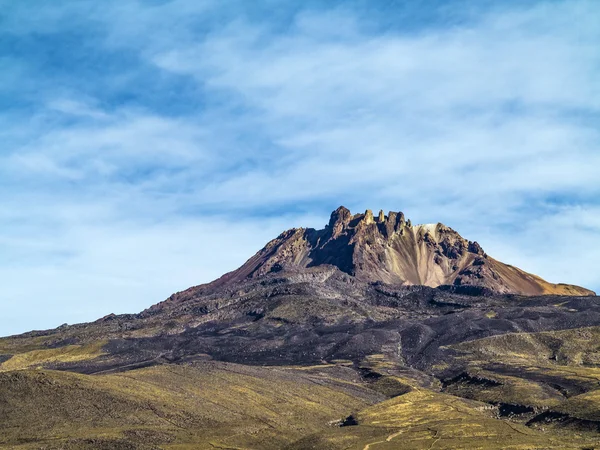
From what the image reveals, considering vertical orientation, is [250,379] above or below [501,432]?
above

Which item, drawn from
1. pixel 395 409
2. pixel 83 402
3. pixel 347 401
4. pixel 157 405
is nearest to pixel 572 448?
pixel 395 409

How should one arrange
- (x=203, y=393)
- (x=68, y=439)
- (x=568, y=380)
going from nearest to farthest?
(x=68, y=439), (x=203, y=393), (x=568, y=380)

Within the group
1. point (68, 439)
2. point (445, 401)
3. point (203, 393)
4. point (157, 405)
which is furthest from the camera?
point (445, 401)

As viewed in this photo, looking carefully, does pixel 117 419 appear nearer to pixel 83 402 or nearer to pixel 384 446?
pixel 83 402

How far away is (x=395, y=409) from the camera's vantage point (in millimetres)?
157250

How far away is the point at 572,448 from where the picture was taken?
371 ft

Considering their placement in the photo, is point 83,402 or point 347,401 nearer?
point 83,402

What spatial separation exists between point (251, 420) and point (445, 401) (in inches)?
2014

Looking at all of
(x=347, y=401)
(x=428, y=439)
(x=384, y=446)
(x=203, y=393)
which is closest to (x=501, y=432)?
(x=428, y=439)

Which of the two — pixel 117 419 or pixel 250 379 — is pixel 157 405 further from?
pixel 250 379

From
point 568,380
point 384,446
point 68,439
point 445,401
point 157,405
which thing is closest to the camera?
point 68,439

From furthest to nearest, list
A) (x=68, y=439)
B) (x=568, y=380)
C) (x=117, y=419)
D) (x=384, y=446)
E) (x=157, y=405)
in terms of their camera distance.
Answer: (x=568, y=380)
(x=157, y=405)
(x=117, y=419)
(x=384, y=446)
(x=68, y=439)

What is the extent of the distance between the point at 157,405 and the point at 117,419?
1166 cm

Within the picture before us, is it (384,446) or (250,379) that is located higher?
(250,379)
